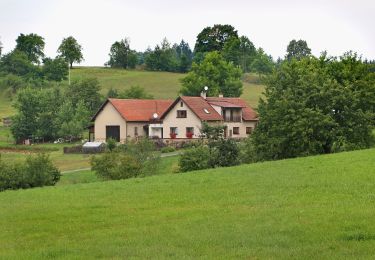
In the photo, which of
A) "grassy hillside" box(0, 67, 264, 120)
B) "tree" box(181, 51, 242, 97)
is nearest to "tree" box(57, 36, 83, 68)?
"grassy hillside" box(0, 67, 264, 120)

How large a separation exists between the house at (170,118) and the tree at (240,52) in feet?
187

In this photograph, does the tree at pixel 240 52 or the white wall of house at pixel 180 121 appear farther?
the tree at pixel 240 52

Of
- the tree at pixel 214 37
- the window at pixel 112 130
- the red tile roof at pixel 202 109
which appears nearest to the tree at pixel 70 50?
the tree at pixel 214 37

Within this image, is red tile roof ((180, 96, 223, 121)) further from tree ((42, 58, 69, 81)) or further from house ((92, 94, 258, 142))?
tree ((42, 58, 69, 81))

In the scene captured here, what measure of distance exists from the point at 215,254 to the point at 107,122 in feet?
222

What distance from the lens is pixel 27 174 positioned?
3469cm

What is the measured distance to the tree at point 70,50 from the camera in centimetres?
15638

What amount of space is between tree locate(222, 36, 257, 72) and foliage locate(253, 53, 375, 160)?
298ft

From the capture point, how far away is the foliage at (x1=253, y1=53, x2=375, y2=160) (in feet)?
132

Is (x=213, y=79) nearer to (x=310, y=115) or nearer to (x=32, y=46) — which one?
(x=310, y=115)

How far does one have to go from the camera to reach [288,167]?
2830 cm

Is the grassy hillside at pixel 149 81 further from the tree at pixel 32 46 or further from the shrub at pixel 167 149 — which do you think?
the shrub at pixel 167 149

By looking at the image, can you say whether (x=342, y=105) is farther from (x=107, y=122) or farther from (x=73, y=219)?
(x=107, y=122)

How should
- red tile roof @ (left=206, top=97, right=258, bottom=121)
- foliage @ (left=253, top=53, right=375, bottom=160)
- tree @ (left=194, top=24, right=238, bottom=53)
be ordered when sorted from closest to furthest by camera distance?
1. foliage @ (left=253, top=53, right=375, bottom=160)
2. red tile roof @ (left=206, top=97, right=258, bottom=121)
3. tree @ (left=194, top=24, right=238, bottom=53)
